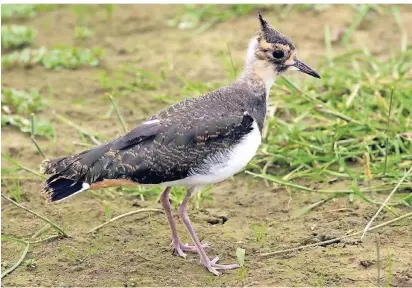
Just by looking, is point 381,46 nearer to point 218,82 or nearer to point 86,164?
point 218,82

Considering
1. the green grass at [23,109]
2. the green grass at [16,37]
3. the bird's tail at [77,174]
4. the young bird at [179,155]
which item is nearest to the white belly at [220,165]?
the young bird at [179,155]

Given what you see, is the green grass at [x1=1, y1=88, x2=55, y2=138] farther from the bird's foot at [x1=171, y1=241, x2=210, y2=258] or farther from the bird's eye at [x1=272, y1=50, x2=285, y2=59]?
the bird's eye at [x1=272, y1=50, x2=285, y2=59]

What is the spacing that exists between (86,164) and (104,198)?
99cm

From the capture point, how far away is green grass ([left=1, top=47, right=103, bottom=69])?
8633 mm

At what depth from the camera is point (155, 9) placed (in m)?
9.95

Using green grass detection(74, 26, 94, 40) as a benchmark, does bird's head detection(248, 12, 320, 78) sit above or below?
above

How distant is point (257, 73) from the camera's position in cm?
590

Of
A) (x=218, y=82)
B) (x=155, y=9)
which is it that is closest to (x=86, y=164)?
(x=218, y=82)

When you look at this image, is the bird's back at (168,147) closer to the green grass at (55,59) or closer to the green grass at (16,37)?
the green grass at (55,59)

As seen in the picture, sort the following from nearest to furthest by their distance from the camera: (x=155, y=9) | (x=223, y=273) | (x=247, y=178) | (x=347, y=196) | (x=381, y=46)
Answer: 1. (x=223, y=273)
2. (x=347, y=196)
3. (x=247, y=178)
4. (x=381, y=46)
5. (x=155, y=9)

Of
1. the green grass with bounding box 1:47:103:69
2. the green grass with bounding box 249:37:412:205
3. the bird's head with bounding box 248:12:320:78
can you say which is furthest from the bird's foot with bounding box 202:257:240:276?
the green grass with bounding box 1:47:103:69

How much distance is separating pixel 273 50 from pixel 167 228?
141 centimetres

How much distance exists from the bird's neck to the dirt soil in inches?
36.1

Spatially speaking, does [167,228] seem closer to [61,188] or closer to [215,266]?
[215,266]
